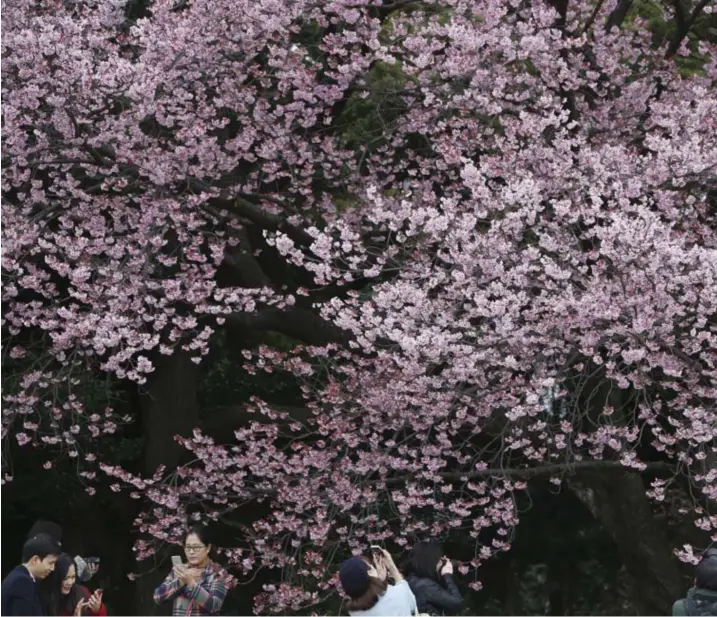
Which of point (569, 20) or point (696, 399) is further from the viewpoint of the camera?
point (569, 20)

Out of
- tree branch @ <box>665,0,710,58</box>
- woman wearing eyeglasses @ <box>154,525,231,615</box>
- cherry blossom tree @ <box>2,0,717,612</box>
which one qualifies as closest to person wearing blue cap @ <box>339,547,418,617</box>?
woman wearing eyeglasses @ <box>154,525,231,615</box>

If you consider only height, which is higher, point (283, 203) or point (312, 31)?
point (312, 31)

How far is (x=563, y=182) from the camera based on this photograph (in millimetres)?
10617

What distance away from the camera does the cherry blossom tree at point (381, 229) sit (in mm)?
10023

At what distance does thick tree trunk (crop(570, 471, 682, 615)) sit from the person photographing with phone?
6462 millimetres

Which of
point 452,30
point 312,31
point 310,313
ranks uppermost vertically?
point 312,31

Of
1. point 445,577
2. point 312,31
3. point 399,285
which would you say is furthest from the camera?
point 312,31

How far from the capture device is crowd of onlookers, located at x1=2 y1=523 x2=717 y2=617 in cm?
593

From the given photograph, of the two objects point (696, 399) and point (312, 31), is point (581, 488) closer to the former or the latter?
point (696, 399)

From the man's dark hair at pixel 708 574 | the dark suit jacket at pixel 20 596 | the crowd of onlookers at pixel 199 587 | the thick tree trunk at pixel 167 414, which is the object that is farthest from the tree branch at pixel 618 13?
the dark suit jacket at pixel 20 596

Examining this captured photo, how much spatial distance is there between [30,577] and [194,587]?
2.86 feet

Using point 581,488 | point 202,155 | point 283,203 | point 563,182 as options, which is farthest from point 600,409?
point 202,155

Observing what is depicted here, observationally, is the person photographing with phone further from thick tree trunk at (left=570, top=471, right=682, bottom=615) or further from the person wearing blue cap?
thick tree trunk at (left=570, top=471, right=682, bottom=615)

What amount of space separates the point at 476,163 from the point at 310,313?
2233mm
